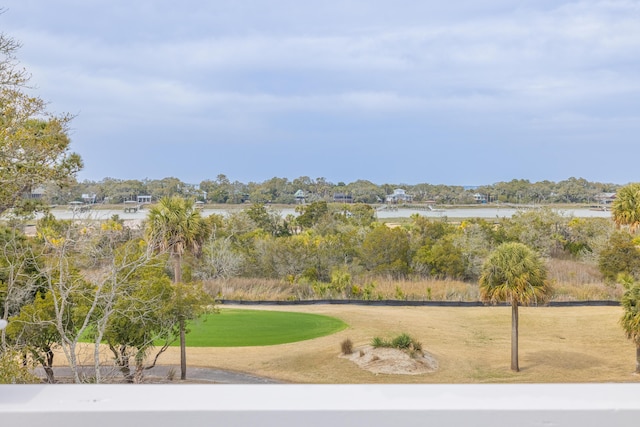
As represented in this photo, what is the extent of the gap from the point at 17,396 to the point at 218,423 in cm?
22

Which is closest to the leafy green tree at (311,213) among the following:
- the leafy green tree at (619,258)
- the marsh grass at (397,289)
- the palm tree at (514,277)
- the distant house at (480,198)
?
the marsh grass at (397,289)

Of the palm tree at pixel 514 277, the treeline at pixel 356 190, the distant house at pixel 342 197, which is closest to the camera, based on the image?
the palm tree at pixel 514 277

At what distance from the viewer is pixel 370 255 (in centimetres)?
1471

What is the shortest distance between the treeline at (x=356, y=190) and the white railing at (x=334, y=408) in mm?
18039

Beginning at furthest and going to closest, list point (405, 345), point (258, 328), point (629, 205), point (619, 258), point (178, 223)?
point (619, 258), point (629, 205), point (258, 328), point (178, 223), point (405, 345)

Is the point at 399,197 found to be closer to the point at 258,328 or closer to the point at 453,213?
the point at 453,213

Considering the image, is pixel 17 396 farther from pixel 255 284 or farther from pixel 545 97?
pixel 545 97

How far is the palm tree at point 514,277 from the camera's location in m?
7.87

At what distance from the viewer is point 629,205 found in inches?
504

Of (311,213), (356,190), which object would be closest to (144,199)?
(311,213)

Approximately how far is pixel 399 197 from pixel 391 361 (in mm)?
16707

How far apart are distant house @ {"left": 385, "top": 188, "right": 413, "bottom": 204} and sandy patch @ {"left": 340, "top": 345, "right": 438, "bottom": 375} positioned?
15.7m

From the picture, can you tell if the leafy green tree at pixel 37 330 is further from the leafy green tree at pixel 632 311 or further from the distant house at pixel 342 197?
the distant house at pixel 342 197

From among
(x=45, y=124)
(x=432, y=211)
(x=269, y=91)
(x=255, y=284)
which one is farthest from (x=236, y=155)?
(x=45, y=124)
